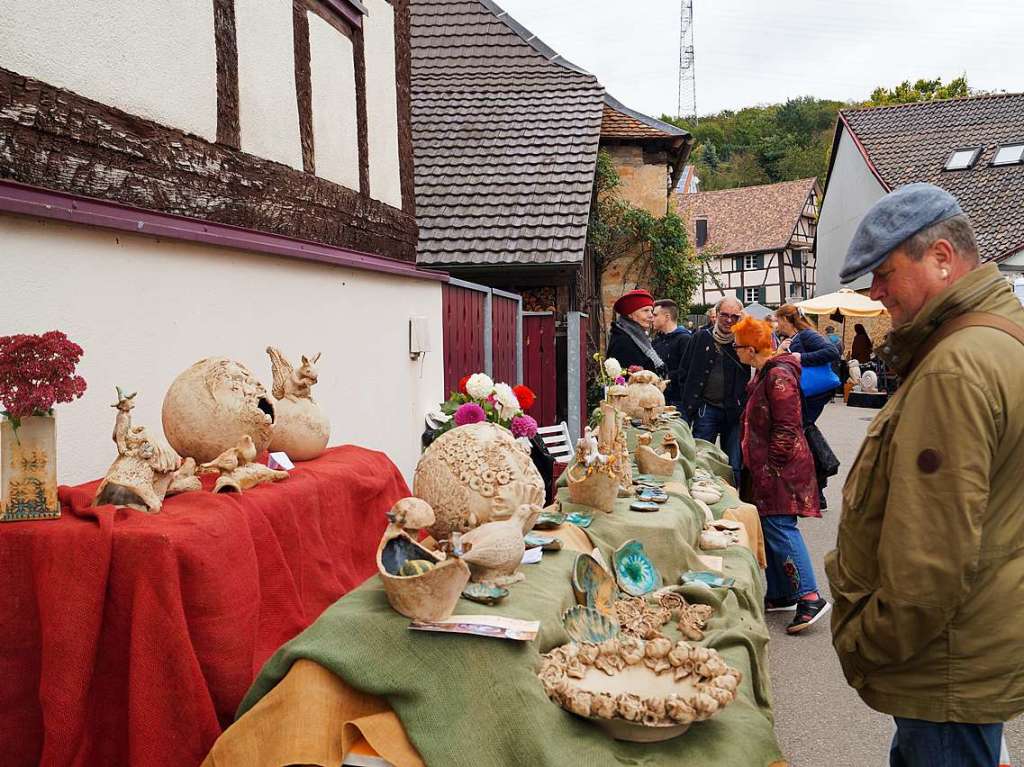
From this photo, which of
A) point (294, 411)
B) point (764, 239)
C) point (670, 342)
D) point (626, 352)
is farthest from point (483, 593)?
point (764, 239)

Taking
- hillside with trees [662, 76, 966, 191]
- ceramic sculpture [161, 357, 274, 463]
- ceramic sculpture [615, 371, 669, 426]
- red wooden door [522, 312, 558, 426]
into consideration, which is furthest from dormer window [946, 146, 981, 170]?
hillside with trees [662, 76, 966, 191]

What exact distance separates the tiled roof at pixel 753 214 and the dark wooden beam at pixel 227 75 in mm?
37574

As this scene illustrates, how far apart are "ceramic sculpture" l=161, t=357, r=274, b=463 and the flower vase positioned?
57 centimetres

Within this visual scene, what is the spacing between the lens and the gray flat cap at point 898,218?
84.7 inches

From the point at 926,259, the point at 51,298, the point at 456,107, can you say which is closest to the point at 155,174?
the point at 51,298

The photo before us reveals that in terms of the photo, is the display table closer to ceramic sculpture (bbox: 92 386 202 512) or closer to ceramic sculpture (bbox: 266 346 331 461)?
ceramic sculpture (bbox: 92 386 202 512)

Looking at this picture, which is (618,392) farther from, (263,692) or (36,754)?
(36,754)

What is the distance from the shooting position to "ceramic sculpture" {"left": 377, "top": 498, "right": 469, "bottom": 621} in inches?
90.7

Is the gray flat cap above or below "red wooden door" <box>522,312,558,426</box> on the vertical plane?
above

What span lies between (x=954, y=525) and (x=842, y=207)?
93.0 feet

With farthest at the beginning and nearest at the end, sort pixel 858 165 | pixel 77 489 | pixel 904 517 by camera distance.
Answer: pixel 858 165 → pixel 77 489 → pixel 904 517

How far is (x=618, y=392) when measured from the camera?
5.00 m

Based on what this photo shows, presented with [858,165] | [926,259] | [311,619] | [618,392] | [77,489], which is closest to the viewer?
[926,259]

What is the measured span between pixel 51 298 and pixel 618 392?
10.1 ft
